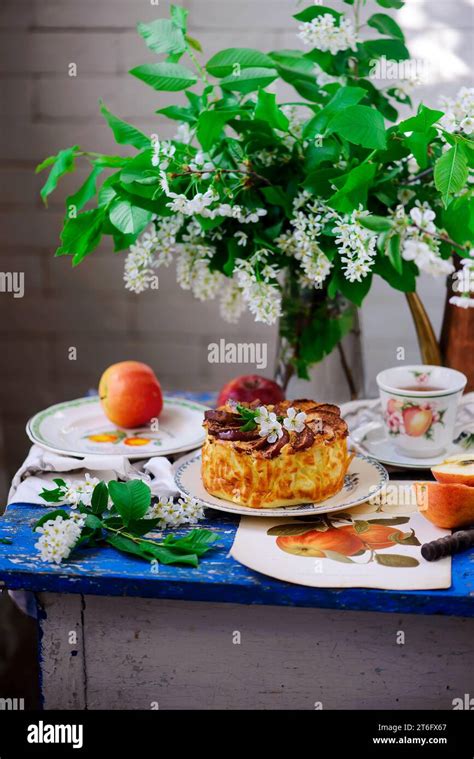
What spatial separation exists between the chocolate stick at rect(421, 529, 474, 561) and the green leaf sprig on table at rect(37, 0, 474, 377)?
9.4 inches

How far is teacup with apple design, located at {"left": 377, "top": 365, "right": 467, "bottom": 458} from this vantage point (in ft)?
3.51

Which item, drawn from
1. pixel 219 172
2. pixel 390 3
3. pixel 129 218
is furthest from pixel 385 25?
pixel 129 218

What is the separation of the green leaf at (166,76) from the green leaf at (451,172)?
1.18 feet

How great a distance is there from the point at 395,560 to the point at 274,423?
191 millimetres

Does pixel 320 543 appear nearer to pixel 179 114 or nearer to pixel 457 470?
pixel 457 470

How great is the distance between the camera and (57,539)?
89 cm

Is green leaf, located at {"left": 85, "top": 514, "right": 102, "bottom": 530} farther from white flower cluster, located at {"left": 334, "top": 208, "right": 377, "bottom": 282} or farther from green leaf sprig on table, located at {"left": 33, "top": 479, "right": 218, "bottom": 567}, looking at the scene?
white flower cluster, located at {"left": 334, "top": 208, "right": 377, "bottom": 282}

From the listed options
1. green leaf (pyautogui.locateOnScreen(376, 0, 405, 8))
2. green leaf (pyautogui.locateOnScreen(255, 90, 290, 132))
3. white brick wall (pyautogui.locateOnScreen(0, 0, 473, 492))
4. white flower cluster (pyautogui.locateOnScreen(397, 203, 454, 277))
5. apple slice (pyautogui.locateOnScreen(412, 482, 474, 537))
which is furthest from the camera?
white brick wall (pyautogui.locateOnScreen(0, 0, 473, 492))

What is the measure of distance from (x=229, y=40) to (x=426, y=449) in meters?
1.00

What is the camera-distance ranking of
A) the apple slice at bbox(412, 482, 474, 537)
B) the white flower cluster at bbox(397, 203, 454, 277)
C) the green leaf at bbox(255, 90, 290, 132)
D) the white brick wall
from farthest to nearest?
the white brick wall
the green leaf at bbox(255, 90, 290, 132)
the apple slice at bbox(412, 482, 474, 537)
the white flower cluster at bbox(397, 203, 454, 277)

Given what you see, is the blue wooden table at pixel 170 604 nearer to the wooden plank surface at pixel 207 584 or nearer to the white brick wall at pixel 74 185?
the wooden plank surface at pixel 207 584

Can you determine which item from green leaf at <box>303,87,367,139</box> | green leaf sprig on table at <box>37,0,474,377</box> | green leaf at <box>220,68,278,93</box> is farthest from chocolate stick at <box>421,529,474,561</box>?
green leaf at <box>220,68,278,93</box>

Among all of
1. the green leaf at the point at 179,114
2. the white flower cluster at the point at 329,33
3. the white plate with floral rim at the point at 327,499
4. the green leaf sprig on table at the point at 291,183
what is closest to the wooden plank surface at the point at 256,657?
the white plate with floral rim at the point at 327,499

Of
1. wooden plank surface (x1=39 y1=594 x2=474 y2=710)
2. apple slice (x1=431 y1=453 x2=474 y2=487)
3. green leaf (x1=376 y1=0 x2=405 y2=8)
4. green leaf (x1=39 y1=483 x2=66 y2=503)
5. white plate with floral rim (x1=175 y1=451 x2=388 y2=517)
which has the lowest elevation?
wooden plank surface (x1=39 y1=594 x2=474 y2=710)
